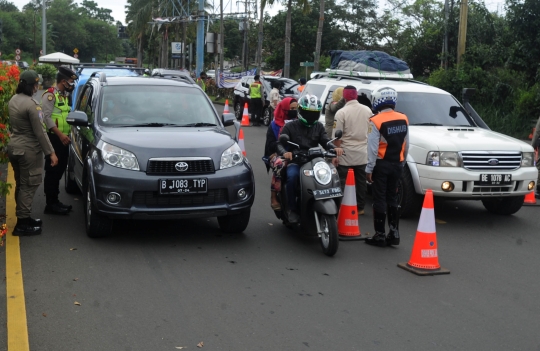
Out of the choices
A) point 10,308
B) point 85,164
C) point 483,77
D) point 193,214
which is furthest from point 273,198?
point 483,77

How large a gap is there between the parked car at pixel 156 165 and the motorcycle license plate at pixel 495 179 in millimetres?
3299

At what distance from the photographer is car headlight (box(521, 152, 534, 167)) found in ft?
32.4

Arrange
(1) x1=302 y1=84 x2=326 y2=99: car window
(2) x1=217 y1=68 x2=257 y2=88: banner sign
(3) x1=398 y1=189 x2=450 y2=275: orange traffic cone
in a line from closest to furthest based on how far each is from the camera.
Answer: (3) x1=398 y1=189 x2=450 y2=275: orange traffic cone
(1) x1=302 y1=84 x2=326 y2=99: car window
(2) x1=217 y1=68 x2=257 y2=88: banner sign

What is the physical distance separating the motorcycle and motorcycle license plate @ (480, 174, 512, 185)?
2484 mm

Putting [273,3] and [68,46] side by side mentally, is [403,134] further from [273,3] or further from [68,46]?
[68,46]

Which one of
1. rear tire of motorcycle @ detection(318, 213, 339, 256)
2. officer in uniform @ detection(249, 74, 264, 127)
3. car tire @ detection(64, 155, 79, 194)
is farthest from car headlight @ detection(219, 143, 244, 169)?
officer in uniform @ detection(249, 74, 264, 127)

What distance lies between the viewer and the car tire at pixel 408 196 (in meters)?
9.75

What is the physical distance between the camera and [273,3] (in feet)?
111

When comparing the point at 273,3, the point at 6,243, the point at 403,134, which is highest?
the point at 273,3

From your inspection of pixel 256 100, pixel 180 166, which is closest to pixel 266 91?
pixel 256 100

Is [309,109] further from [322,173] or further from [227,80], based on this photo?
[227,80]

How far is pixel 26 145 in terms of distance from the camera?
316 inches

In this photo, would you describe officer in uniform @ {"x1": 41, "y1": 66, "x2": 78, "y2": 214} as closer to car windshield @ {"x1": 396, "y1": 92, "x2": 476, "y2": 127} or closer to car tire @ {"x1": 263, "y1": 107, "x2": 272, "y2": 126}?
car windshield @ {"x1": 396, "y1": 92, "x2": 476, "y2": 127}

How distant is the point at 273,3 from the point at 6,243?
2779cm
